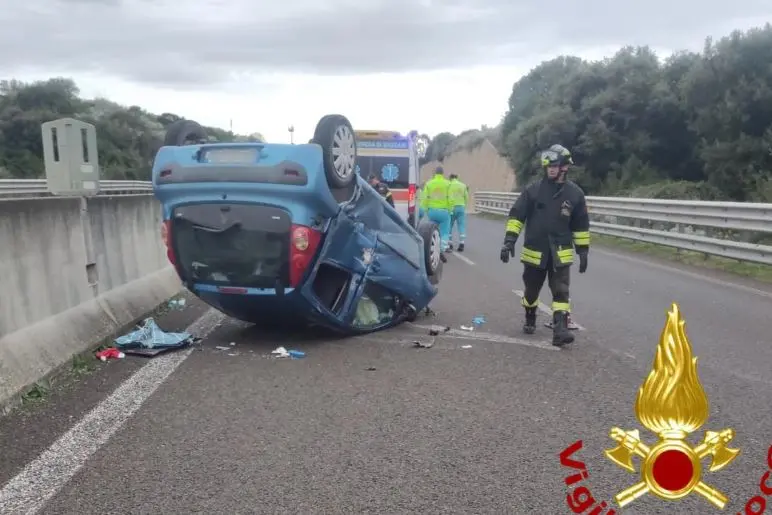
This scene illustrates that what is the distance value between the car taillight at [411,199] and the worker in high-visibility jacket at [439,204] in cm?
166

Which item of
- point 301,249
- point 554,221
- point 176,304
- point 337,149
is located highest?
point 337,149

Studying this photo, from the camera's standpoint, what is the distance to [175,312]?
788 cm

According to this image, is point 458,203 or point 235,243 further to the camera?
point 458,203

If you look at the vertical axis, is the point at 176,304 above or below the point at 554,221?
below

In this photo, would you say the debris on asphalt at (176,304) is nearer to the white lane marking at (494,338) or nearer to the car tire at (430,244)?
the car tire at (430,244)

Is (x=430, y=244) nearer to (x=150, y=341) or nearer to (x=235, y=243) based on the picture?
(x=235, y=243)

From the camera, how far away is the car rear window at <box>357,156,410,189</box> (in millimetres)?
16844

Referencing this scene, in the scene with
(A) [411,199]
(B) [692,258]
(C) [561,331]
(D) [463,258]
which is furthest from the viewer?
(A) [411,199]

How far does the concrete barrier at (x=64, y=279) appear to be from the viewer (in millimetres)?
4980

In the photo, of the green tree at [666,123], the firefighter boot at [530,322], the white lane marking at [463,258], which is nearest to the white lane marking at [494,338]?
the firefighter boot at [530,322]

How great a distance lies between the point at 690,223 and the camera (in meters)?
14.0

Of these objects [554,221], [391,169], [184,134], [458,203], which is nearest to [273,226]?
[184,134]

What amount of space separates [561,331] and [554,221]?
1.01 meters

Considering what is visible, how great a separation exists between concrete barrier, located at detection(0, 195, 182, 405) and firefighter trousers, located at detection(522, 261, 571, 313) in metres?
3.88
